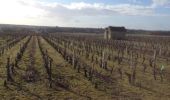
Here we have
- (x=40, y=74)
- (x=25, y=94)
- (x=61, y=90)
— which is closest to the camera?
(x=25, y=94)

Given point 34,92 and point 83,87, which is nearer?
point 34,92

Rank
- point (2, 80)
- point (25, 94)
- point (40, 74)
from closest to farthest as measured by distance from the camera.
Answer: point (25, 94)
point (2, 80)
point (40, 74)

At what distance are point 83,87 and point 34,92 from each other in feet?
9.16

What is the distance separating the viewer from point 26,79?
18.0 m

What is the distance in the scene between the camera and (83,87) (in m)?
16.4

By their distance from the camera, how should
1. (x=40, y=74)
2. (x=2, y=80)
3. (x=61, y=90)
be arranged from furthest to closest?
(x=40, y=74) < (x=2, y=80) < (x=61, y=90)

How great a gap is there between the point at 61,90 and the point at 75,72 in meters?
5.35

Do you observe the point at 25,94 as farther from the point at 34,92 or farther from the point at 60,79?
the point at 60,79

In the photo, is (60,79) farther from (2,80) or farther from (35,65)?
(35,65)

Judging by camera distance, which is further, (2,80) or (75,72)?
(75,72)

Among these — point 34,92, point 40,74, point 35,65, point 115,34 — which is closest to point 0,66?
point 35,65

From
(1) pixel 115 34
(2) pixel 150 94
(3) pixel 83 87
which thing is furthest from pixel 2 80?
(1) pixel 115 34

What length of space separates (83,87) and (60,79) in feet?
8.24

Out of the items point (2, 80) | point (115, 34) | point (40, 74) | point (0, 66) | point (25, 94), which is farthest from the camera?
point (115, 34)
